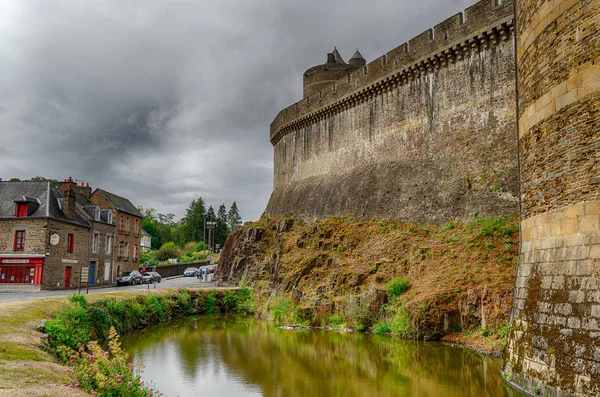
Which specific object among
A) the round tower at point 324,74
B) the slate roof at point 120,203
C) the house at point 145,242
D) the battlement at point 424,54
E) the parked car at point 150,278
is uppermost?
the round tower at point 324,74

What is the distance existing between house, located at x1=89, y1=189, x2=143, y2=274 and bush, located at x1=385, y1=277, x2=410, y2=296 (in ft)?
82.6

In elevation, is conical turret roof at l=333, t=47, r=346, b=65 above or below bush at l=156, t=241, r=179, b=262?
above

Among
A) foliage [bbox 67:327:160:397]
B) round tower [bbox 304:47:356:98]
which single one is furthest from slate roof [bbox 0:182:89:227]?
foliage [bbox 67:327:160:397]

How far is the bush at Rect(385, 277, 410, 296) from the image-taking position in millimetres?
16009

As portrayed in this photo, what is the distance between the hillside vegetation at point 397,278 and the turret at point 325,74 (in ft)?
37.5

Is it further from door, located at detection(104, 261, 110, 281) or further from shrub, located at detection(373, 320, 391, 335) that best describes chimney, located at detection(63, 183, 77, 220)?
shrub, located at detection(373, 320, 391, 335)

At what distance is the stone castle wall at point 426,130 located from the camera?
55.4ft

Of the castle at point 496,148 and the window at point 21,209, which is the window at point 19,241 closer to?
the window at point 21,209

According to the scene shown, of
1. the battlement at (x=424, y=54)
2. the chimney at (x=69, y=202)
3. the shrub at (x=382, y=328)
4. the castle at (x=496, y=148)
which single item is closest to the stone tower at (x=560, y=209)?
the castle at (x=496, y=148)

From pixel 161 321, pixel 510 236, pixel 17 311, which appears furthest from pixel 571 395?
pixel 161 321

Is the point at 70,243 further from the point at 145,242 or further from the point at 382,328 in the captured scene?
the point at 145,242

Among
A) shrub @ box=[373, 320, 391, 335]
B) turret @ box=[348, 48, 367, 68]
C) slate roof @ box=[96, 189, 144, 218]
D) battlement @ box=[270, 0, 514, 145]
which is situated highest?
turret @ box=[348, 48, 367, 68]

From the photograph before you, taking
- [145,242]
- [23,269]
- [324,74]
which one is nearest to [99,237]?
[23,269]

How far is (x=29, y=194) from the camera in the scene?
1126 inches
